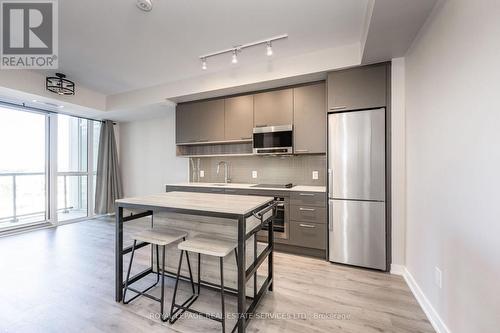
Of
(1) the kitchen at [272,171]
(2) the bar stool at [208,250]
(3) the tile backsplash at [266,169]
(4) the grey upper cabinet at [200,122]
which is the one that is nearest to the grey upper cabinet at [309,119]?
(1) the kitchen at [272,171]

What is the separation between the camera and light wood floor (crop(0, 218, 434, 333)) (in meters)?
1.70

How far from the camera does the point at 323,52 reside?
279 centimetres

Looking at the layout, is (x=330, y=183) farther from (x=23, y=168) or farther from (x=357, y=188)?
(x=23, y=168)

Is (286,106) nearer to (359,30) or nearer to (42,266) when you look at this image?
(359,30)

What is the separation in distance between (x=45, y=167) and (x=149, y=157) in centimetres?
196

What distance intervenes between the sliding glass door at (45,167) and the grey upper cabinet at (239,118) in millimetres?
3656

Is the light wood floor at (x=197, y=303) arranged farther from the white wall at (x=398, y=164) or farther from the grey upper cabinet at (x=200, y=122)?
the grey upper cabinet at (x=200, y=122)

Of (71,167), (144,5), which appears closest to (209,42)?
(144,5)

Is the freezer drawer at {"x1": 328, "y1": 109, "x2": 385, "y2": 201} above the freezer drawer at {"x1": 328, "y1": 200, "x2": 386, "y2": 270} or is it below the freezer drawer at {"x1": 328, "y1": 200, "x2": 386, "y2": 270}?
above

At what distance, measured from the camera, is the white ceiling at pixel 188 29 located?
6.71ft

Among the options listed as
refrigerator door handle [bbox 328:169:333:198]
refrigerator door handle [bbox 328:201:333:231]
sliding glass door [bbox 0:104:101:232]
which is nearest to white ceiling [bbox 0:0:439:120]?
sliding glass door [bbox 0:104:101:232]

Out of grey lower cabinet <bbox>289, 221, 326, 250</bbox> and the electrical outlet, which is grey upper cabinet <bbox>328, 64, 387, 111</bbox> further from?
the electrical outlet

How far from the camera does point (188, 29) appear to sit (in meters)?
2.38

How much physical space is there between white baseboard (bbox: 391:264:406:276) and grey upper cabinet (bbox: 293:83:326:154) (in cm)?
163
